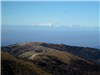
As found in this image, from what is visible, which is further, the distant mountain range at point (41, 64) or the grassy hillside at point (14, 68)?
the distant mountain range at point (41, 64)

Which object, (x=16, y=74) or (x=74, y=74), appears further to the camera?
(x=74, y=74)

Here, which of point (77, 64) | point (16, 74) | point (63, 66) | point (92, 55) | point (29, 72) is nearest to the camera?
point (16, 74)

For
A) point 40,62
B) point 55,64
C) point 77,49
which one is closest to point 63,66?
point 55,64

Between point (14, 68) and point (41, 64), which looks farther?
point (41, 64)

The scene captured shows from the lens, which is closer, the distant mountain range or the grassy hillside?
the grassy hillside

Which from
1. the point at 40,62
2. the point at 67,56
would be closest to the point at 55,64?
the point at 40,62

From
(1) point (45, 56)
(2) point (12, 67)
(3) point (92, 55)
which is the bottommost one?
(3) point (92, 55)

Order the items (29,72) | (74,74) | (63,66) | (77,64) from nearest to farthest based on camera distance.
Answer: (29,72) → (74,74) → (63,66) → (77,64)

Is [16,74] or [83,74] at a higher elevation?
[16,74]

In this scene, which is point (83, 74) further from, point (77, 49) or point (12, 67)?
point (77, 49)

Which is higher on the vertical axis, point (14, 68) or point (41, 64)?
point (14, 68)
